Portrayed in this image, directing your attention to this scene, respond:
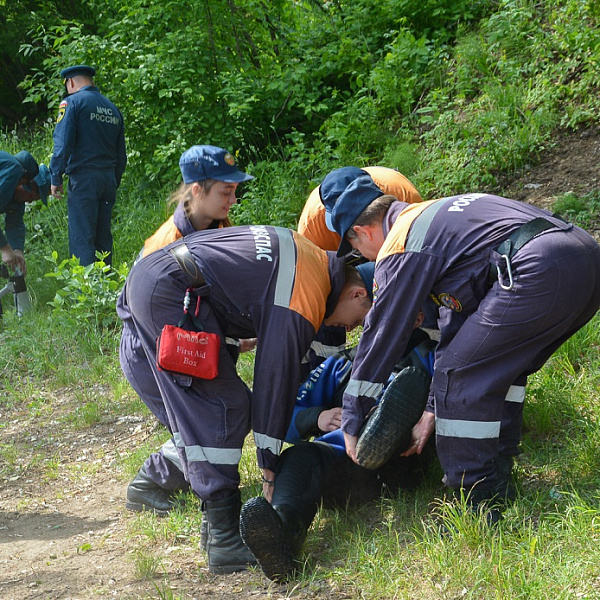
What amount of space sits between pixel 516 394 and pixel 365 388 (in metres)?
0.72

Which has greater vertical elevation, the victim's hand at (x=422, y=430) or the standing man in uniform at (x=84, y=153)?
the standing man in uniform at (x=84, y=153)

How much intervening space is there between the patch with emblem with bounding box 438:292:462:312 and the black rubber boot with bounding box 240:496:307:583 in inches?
43.5

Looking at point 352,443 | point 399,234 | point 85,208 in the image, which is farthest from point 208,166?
point 85,208

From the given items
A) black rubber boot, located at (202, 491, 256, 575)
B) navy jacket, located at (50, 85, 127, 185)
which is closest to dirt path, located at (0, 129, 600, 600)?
black rubber boot, located at (202, 491, 256, 575)

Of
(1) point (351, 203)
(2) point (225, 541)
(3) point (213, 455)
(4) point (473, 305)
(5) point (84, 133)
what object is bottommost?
(2) point (225, 541)

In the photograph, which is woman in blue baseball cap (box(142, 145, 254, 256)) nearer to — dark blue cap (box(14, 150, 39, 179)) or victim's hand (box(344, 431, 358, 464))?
victim's hand (box(344, 431, 358, 464))

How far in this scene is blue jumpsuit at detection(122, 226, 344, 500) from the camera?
3314mm

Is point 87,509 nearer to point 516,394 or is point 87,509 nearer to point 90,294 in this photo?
point 516,394

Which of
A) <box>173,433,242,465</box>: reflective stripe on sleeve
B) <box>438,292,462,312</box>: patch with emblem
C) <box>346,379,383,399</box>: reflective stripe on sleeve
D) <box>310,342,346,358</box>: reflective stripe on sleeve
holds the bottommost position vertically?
<box>173,433,242,465</box>: reflective stripe on sleeve

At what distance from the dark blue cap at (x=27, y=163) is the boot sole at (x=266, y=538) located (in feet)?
19.1

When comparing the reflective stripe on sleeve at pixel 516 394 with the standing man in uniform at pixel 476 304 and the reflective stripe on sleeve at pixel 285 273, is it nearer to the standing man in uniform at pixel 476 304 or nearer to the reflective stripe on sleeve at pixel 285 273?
the standing man in uniform at pixel 476 304

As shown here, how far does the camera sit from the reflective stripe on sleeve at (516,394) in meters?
3.45

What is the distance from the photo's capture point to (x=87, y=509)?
178 inches

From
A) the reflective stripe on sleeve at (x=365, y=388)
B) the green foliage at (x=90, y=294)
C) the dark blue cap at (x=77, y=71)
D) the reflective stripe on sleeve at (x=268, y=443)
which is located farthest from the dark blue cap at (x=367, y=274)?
the dark blue cap at (x=77, y=71)
